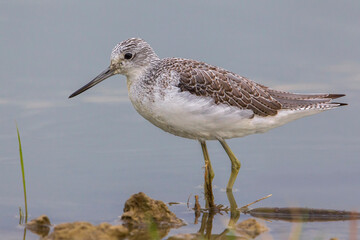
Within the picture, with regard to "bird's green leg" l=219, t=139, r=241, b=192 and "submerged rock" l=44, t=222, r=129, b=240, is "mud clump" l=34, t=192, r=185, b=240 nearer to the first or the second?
"submerged rock" l=44, t=222, r=129, b=240

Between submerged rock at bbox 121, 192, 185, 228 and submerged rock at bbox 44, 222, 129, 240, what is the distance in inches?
34.6

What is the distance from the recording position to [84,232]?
7434 mm

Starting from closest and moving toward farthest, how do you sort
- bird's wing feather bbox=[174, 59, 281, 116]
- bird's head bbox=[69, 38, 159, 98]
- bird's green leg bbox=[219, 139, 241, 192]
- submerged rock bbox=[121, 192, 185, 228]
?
submerged rock bbox=[121, 192, 185, 228]
bird's wing feather bbox=[174, 59, 281, 116]
bird's head bbox=[69, 38, 159, 98]
bird's green leg bbox=[219, 139, 241, 192]

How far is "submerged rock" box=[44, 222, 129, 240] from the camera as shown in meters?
7.43

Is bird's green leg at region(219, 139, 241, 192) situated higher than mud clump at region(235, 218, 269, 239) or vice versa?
bird's green leg at region(219, 139, 241, 192)

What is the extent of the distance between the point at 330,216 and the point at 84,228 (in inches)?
139

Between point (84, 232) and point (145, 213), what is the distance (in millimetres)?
1316

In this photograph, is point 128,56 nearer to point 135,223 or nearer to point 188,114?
point 188,114

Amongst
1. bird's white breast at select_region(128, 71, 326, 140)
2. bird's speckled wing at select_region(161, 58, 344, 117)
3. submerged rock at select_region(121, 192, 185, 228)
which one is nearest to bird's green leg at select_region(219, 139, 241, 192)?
bird's white breast at select_region(128, 71, 326, 140)

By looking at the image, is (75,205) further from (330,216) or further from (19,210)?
(330,216)

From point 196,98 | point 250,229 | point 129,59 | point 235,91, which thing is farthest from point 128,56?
point 250,229

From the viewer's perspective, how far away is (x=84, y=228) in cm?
747

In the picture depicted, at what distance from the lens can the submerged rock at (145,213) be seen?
A: 8555 millimetres

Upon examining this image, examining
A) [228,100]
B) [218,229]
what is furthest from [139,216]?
[228,100]
